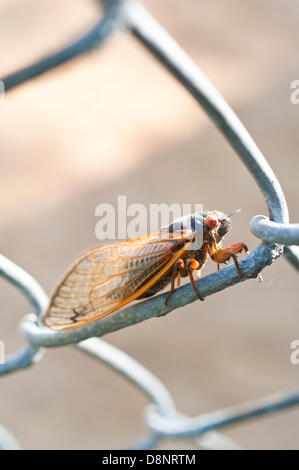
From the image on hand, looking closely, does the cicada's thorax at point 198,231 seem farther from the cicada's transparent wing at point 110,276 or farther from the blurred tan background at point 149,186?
the blurred tan background at point 149,186

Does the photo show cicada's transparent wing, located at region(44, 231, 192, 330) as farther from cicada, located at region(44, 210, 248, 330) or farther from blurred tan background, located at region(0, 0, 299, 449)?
blurred tan background, located at region(0, 0, 299, 449)

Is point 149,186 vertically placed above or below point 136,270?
above

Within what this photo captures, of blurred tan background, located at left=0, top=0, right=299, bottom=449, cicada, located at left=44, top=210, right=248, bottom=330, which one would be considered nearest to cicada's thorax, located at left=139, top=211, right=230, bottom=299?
cicada, located at left=44, top=210, right=248, bottom=330

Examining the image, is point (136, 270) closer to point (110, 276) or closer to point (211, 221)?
point (110, 276)

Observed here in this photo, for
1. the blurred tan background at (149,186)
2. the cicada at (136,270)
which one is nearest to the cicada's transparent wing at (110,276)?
the cicada at (136,270)

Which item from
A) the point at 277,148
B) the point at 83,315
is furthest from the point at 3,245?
the point at 83,315

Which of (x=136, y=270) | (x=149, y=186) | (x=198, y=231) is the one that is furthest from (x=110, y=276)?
(x=149, y=186)
